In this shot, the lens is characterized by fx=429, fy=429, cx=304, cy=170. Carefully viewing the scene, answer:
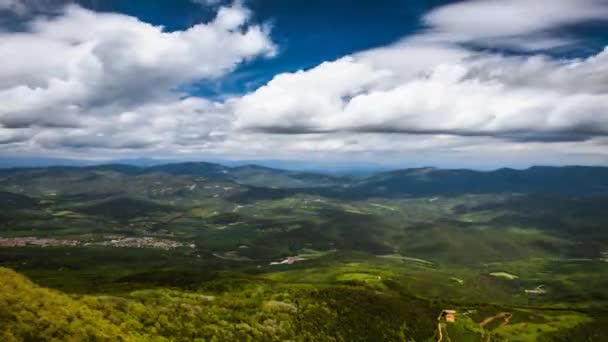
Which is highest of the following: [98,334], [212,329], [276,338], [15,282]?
[15,282]

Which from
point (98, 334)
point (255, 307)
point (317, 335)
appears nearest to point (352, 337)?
point (317, 335)

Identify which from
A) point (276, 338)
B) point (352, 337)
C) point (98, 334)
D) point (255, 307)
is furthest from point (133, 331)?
point (352, 337)

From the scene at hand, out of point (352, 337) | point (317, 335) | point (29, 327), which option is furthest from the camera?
point (352, 337)

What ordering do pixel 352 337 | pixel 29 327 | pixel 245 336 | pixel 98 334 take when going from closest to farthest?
pixel 29 327, pixel 98 334, pixel 245 336, pixel 352 337

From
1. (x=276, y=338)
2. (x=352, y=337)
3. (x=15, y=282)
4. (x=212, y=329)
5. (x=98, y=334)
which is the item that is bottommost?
(x=352, y=337)

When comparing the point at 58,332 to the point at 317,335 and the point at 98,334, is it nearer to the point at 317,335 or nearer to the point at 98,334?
the point at 98,334

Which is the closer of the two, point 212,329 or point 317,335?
point 212,329

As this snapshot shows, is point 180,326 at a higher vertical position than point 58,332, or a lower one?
lower

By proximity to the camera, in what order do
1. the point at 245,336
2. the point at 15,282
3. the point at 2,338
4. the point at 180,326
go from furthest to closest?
the point at 245,336, the point at 180,326, the point at 15,282, the point at 2,338

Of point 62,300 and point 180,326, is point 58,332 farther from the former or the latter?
point 180,326
